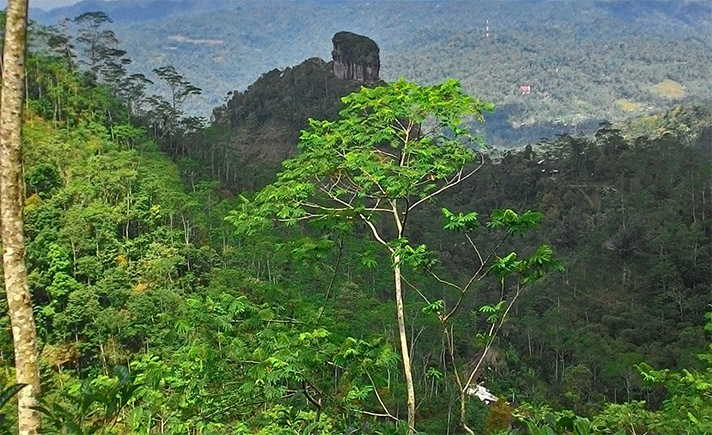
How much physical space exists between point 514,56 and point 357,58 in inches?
3020

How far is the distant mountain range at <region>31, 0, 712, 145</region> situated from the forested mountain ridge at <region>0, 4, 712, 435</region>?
27.4 m

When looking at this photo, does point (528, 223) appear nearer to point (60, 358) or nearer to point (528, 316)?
point (60, 358)

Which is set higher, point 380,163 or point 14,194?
point 380,163

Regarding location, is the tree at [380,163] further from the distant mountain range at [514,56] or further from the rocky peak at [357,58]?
the rocky peak at [357,58]

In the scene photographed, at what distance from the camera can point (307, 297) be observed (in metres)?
10.7

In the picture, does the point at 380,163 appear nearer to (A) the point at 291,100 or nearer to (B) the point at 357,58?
(A) the point at 291,100

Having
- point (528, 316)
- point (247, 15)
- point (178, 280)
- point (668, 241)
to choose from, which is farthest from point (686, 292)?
point (247, 15)

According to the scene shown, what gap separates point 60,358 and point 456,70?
107323 millimetres

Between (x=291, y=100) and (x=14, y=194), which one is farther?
(x=291, y=100)

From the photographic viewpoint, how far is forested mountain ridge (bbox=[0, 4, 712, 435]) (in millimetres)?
3840

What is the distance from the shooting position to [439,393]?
1666 cm

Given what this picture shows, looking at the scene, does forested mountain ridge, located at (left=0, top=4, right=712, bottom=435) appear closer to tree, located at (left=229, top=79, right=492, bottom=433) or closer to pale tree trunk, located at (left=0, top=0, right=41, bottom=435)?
tree, located at (left=229, top=79, right=492, bottom=433)

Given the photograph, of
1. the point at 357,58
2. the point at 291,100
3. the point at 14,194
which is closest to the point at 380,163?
the point at 14,194

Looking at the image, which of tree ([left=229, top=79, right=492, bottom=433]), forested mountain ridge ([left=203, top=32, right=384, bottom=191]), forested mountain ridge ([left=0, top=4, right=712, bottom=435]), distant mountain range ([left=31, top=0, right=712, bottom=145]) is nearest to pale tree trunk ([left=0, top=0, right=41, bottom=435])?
forested mountain ridge ([left=0, top=4, right=712, bottom=435])
